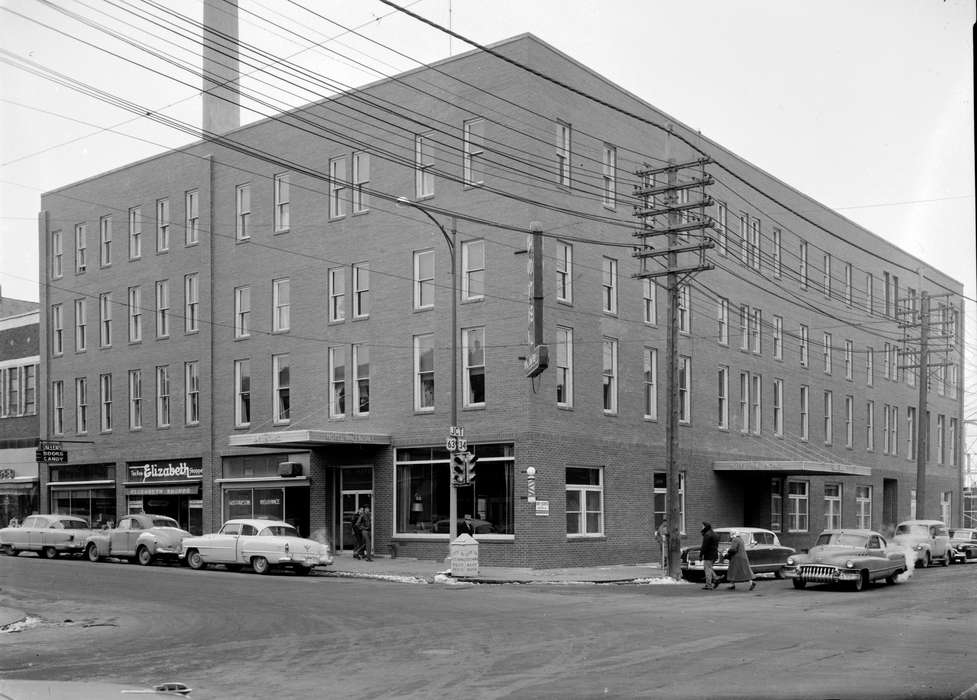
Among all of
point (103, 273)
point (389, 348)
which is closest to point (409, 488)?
point (389, 348)

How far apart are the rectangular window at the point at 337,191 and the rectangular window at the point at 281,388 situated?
5585mm

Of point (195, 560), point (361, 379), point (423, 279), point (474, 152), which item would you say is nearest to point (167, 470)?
point (361, 379)

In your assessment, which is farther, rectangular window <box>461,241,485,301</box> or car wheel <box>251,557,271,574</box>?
rectangular window <box>461,241,485,301</box>

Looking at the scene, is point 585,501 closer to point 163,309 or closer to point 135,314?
point 163,309

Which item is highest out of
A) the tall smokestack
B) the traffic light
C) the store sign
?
the tall smokestack

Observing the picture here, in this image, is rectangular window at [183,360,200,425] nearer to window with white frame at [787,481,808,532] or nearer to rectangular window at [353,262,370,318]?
rectangular window at [353,262,370,318]

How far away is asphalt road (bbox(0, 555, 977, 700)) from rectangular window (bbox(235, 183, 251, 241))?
756 inches

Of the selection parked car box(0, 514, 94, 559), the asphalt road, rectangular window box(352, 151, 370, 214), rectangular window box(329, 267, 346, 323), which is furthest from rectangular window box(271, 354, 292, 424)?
the asphalt road

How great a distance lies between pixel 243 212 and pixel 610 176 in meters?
14.4

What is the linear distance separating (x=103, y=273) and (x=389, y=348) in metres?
17.7

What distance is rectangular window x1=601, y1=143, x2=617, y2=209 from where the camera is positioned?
119ft

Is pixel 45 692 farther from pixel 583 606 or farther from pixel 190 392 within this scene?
pixel 190 392

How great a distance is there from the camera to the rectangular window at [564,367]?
112 feet

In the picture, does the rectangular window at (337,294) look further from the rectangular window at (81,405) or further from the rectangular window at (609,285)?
the rectangular window at (81,405)
